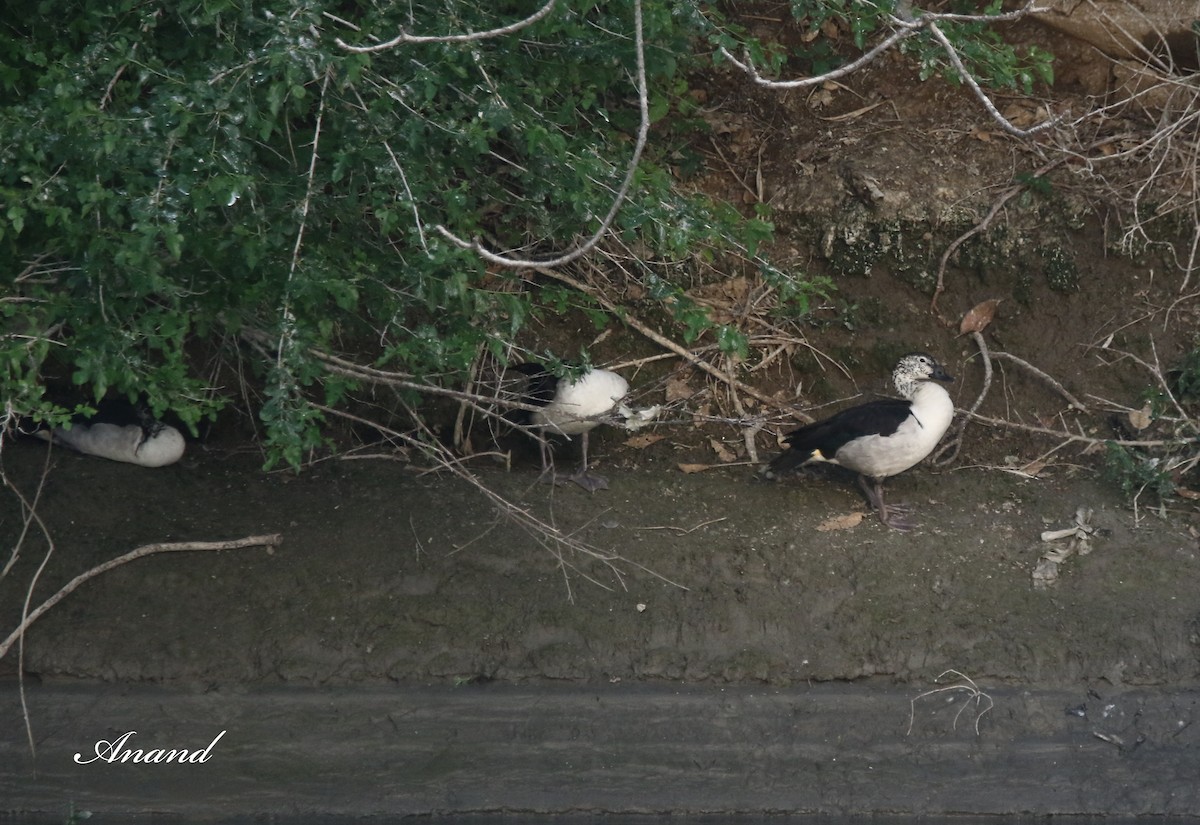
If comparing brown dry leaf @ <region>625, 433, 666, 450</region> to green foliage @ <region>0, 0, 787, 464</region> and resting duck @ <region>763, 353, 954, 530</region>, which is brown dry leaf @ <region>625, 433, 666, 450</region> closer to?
resting duck @ <region>763, 353, 954, 530</region>

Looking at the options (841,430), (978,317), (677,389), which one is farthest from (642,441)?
(978,317)

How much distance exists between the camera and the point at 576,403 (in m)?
5.89

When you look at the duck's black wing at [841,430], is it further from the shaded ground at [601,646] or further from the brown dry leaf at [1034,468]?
the brown dry leaf at [1034,468]

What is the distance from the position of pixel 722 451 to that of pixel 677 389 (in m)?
0.46

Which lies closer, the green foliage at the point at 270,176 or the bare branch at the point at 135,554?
the green foliage at the point at 270,176

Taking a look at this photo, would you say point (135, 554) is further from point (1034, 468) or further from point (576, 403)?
point (1034, 468)

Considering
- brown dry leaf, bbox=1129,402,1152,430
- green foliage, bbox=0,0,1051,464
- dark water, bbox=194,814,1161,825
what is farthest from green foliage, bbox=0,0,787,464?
brown dry leaf, bbox=1129,402,1152,430

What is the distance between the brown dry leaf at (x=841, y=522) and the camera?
5.69m

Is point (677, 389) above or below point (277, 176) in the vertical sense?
below

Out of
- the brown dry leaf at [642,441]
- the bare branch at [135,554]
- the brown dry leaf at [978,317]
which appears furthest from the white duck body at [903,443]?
the bare branch at [135,554]

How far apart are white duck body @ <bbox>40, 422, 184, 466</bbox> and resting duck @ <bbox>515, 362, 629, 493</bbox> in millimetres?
1664

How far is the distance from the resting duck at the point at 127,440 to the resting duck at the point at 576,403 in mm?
1672

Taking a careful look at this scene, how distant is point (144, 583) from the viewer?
5207mm

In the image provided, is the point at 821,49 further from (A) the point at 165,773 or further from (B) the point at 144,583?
(A) the point at 165,773
